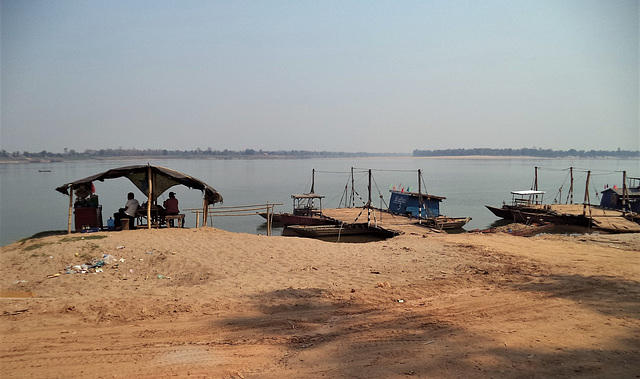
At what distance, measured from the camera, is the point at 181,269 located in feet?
28.9

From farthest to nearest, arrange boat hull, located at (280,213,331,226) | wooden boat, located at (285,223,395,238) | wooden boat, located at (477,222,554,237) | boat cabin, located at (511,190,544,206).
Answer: boat cabin, located at (511,190,544,206), boat hull, located at (280,213,331,226), wooden boat, located at (285,223,395,238), wooden boat, located at (477,222,554,237)

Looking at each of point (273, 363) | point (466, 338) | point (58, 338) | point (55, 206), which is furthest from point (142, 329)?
point (55, 206)

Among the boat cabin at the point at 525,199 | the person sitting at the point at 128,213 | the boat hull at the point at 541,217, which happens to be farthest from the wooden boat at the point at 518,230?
the person sitting at the point at 128,213

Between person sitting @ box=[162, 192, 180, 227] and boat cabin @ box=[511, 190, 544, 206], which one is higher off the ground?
person sitting @ box=[162, 192, 180, 227]

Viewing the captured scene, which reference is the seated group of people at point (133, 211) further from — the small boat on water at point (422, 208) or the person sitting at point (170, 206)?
the small boat on water at point (422, 208)

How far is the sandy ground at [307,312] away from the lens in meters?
4.33

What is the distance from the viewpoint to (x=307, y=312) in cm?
625

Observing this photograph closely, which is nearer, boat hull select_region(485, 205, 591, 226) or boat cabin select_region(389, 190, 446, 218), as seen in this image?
boat hull select_region(485, 205, 591, 226)

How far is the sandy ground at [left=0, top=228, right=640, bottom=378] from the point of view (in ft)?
14.2

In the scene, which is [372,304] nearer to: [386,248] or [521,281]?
[521,281]

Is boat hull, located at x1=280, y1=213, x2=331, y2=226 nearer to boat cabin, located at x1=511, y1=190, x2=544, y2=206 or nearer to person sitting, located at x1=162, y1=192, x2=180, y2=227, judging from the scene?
person sitting, located at x1=162, y1=192, x2=180, y2=227

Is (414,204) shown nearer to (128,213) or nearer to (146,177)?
(146,177)

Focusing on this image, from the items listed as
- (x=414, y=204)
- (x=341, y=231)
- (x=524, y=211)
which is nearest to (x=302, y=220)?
(x=341, y=231)

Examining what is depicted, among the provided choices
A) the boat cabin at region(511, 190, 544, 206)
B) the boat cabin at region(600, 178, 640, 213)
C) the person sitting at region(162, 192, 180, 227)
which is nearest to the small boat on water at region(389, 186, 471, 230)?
the boat cabin at region(511, 190, 544, 206)
